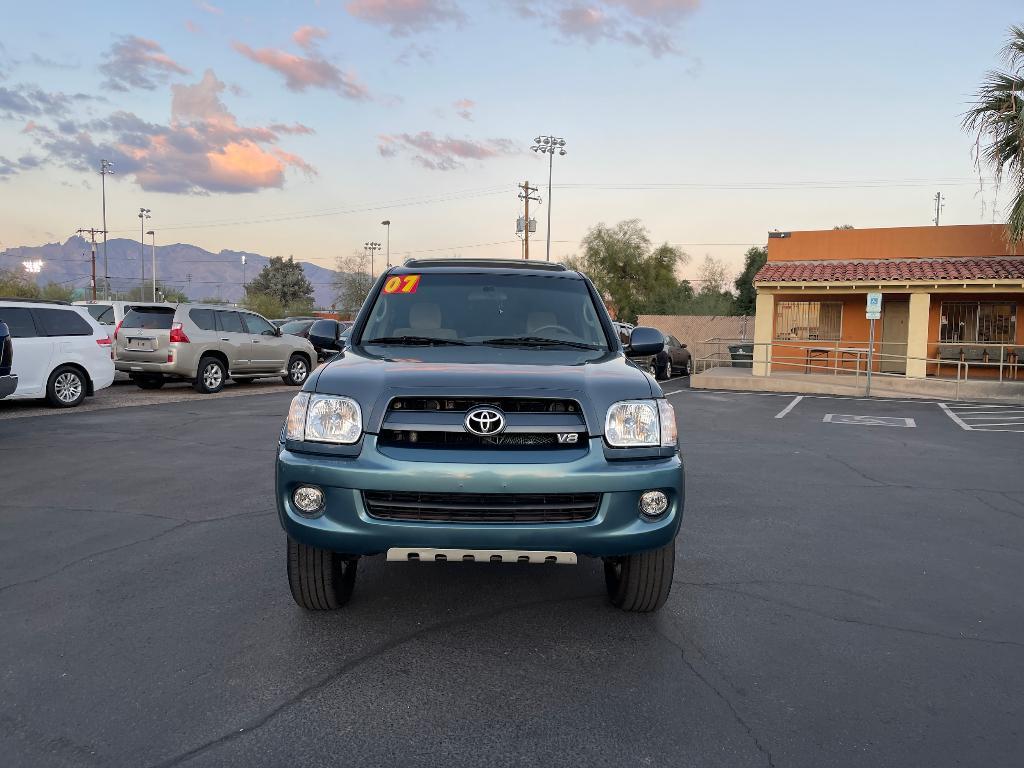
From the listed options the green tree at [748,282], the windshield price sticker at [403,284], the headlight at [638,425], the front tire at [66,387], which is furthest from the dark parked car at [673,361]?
the green tree at [748,282]

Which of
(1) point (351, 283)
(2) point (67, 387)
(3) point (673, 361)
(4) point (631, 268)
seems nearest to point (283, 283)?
(1) point (351, 283)

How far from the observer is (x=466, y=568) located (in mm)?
4836

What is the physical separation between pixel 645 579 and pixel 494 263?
2.48m

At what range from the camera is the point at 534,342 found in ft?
14.9

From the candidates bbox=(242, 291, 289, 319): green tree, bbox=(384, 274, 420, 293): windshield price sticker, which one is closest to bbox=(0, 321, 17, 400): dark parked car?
bbox=(384, 274, 420, 293): windshield price sticker

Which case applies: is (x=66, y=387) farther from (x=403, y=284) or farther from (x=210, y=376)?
(x=403, y=284)

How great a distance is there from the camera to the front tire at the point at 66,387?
1258 cm

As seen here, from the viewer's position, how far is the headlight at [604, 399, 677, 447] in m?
3.55

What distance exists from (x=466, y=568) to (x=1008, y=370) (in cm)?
2219

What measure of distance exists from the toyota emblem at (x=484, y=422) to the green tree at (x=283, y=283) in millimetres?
95468

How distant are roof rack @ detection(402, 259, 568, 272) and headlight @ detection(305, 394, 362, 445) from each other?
1975mm

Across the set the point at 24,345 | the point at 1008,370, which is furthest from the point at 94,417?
the point at 1008,370

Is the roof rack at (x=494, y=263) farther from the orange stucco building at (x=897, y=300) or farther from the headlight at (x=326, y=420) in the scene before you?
the orange stucco building at (x=897, y=300)

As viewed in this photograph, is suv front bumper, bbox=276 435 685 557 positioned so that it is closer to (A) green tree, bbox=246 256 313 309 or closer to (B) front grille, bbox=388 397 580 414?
(B) front grille, bbox=388 397 580 414
